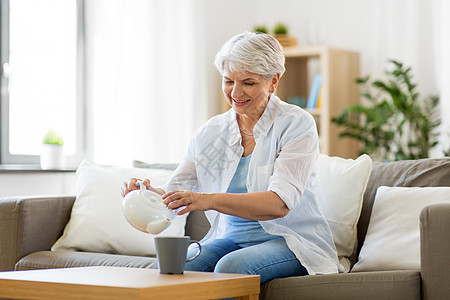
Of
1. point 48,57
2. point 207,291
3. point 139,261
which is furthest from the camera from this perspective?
point 48,57

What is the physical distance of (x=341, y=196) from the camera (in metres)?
2.33

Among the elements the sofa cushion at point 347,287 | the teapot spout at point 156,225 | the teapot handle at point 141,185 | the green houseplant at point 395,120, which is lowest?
the sofa cushion at point 347,287

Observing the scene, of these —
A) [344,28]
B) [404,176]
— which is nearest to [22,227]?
[404,176]

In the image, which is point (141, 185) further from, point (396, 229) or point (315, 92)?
point (315, 92)

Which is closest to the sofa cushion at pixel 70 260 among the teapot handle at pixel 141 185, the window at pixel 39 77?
the teapot handle at pixel 141 185

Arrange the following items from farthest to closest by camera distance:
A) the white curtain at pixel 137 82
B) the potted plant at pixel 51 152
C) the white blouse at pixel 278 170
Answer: the white curtain at pixel 137 82
the potted plant at pixel 51 152
the white blouse at pixel 278 170

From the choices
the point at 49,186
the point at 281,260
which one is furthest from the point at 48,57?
the point at 281,260

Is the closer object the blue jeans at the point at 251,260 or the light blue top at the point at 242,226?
the blue jeans at the point at 251,260

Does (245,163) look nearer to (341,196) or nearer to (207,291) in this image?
(341,196)

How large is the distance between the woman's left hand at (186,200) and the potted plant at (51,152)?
190 centimetres

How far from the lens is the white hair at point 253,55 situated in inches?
79.5

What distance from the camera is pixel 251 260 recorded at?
1.87 m

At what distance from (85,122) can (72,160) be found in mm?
223

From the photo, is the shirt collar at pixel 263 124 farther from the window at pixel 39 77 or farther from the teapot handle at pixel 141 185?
the window at pixel 39 77
